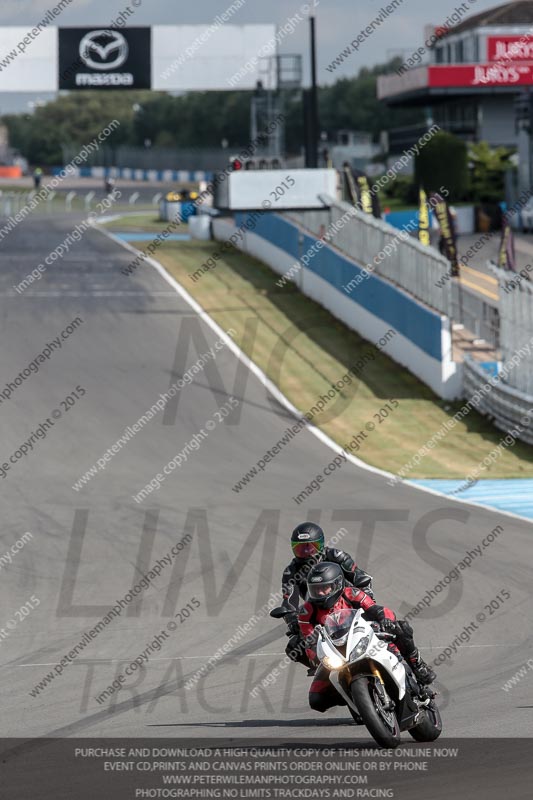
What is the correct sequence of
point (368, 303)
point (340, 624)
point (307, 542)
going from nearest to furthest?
point (340, 624) < point (307, 542) < point (368, 303)

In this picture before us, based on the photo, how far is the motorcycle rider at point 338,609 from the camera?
8.51 meters

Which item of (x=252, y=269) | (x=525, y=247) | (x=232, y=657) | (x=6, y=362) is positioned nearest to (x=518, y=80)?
(x=525, y=247)

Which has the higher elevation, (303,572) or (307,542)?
(307,542)

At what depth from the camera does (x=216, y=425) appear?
2498 cm

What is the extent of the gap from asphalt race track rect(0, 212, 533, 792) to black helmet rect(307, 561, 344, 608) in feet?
2.96

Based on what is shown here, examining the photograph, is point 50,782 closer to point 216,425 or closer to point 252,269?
point 216,425

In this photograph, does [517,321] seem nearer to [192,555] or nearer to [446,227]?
[446,227]

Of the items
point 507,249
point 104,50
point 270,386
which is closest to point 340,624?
point 270,386

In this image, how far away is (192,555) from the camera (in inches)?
607

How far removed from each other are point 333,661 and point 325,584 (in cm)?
70

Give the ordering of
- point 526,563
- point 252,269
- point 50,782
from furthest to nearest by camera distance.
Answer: point 252,269 < point 526,563 < point 50,782

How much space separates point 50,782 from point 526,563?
833 cm

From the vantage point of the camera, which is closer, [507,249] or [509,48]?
[507,249]

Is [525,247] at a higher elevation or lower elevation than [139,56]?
lower
